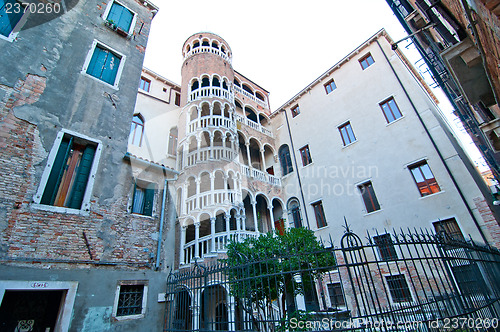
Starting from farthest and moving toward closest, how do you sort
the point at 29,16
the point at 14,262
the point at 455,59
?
the point at 29,16 < the point at 455,59 < the point at 14,262

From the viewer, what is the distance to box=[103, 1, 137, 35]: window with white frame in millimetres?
9242

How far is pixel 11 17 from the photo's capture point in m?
6.87

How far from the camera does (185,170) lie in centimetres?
1555

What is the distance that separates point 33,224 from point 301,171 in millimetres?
15091

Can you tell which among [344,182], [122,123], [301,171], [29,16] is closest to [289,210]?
[301,171]

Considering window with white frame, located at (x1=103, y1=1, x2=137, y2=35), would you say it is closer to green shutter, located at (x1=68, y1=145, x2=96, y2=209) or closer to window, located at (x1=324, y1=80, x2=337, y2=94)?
green shutter, located at (x1=68, y1=145, x2=96, y2=209)

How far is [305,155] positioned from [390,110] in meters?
6.21

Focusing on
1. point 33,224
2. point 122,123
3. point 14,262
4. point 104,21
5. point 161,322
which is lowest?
point 161,322

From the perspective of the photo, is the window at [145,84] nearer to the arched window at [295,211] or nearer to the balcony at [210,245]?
the balcony at [210,245]

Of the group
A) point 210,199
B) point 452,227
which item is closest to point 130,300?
point 210,199

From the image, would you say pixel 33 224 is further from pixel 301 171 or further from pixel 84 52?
pixel 301 171

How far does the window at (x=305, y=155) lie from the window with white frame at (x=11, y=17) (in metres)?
15.8

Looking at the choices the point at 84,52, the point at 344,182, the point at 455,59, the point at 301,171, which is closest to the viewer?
the point at 455,59

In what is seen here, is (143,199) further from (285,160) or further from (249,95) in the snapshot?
(249,95)
